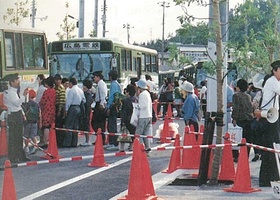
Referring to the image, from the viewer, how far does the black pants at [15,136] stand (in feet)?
48.1

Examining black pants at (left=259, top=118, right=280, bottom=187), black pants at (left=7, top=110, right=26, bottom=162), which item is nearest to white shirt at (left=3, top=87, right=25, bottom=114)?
black pants at (left=7, top=110, right=26, bottom=162)

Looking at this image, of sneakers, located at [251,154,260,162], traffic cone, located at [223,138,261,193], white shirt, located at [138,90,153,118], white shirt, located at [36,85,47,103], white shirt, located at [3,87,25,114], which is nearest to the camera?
traffic cone, located at [223,138,261,193]

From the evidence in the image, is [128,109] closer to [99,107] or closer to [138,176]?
[99,107]

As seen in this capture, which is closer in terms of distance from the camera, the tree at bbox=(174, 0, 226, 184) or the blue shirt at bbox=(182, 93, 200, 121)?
the tree at bbox=(174, 0, 226, 184)

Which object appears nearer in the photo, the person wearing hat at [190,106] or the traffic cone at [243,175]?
the traffic cone at [243,175]

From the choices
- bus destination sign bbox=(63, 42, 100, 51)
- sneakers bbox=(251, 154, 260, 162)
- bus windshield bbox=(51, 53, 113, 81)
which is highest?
bus destination sign bbox=(63, 42, 100, 51)

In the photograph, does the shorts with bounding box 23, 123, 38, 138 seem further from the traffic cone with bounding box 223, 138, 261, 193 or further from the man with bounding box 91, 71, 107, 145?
the traffic cone with bounding box 223, 138, 261, 193

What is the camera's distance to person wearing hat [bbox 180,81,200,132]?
52.2ft

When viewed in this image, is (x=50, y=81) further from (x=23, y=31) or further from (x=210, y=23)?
(x=210, y=23)

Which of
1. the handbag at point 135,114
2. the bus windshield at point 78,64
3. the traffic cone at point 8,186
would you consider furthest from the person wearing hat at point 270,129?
the bus windshield at point 78,64

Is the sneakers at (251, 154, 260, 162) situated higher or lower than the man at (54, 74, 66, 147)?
lower

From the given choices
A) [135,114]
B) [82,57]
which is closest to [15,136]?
[135,114]

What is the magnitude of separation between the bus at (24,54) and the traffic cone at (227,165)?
28.3 ft

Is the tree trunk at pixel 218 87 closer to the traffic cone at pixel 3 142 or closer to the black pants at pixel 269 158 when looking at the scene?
the black pants at pixel 269 158
